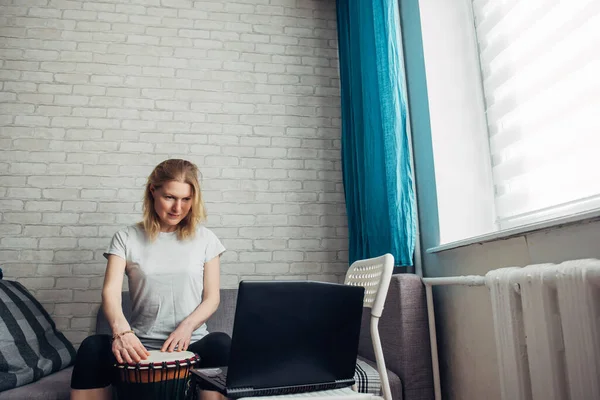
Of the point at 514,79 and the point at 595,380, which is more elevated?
the point at 514,79

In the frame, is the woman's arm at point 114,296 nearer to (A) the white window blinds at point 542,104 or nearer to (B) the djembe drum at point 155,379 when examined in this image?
(B) the djembe drum at point 155,379

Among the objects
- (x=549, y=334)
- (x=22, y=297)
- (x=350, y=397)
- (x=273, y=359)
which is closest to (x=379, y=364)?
(x=350, y=397)

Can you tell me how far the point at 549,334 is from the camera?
1042 mm

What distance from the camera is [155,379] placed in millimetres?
1376

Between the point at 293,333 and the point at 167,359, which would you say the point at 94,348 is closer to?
the point at 167,359

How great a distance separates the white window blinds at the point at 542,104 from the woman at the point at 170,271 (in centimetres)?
123

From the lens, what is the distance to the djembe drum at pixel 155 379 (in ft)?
4.50

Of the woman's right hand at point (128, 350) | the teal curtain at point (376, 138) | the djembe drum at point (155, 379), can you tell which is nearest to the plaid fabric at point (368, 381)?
the teal curtain at point (376, 138)

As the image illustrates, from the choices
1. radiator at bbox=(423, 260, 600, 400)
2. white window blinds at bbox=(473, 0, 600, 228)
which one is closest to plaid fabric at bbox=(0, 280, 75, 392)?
radiator at bbox=(423, 260, 600, 400)

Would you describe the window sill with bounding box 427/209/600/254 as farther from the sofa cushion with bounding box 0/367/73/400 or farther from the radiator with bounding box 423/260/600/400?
the sofa cushion with bounding box 0/367/73/400

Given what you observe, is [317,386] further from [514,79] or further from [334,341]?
[514,79]

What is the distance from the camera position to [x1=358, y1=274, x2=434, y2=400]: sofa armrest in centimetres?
171

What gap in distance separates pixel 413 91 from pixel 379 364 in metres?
1.30

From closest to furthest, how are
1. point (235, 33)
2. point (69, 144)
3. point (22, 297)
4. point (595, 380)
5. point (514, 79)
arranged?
point (595, 380) < point (514, 79) < point (22, 297) < point (69, 144) < point (235, 33)
